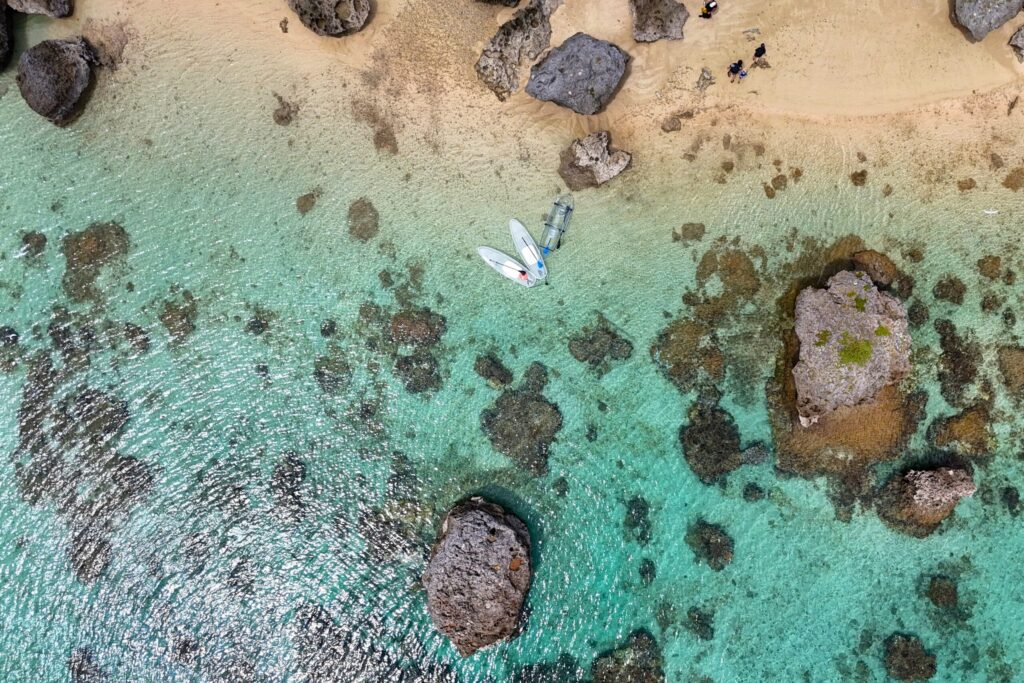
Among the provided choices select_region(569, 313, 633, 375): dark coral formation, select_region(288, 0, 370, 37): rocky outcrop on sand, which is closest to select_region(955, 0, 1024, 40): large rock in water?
select_region(569, 313, 633, 375): dark coral formation

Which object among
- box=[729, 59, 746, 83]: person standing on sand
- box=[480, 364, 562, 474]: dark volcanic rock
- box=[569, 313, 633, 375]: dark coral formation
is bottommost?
box=[480, 364, 562, 474]: dark volcanic rock

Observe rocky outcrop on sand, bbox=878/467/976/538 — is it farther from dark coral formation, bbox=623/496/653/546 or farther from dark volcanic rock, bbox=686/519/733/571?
dark coral formation, bbox=623/496/653/546

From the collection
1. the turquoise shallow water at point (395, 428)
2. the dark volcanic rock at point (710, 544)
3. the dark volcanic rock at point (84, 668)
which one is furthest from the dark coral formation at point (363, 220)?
the dark volcanic rock at point (84, 668)

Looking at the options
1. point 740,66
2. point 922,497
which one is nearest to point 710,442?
point 922,497

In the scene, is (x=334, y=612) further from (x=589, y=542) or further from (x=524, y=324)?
(x=524, y=324)

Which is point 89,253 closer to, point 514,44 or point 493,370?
point 493,370
